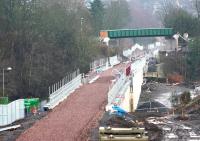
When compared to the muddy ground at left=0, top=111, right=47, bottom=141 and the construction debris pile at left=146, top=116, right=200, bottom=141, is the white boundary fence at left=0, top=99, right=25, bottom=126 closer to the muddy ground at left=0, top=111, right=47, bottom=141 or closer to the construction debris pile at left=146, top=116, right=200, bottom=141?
the muddy ground at left=0, top=111, right=47, bottom=141

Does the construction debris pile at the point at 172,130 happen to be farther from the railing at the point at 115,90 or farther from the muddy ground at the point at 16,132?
the muddy ground at the point at 16,132


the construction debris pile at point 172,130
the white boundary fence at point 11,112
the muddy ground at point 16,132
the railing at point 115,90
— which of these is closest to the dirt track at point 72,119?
the muddy ground at point 16,132

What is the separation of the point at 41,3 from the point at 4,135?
51.2m

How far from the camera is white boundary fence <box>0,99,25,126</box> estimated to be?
111ft

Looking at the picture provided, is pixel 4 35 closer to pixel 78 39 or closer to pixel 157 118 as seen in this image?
pixel 78 39

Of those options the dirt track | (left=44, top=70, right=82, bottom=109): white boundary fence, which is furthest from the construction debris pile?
(left=44, top=70, right=82, bottom=109): white boundary fence

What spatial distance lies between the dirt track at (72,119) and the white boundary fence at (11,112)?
284 centimetres

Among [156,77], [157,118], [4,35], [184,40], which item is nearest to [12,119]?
[157,118]

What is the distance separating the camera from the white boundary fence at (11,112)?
33812 mm

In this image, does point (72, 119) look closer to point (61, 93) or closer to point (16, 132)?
point (16, 132)

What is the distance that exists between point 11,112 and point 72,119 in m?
5.99

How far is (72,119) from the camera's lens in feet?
99.9

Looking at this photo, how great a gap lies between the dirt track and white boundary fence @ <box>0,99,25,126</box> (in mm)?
2835

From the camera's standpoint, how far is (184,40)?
92.0m
